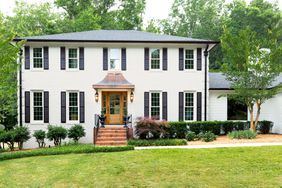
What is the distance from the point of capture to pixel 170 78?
56.9 feet

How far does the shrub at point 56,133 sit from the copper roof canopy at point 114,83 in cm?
308

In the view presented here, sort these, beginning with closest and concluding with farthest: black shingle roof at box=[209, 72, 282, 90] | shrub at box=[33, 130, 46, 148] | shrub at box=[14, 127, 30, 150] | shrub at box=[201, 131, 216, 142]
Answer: shrub at box=[201, 131, 216, 142]
shrub at box=[14, 127, 30, 150]
shrub at box=[33, 130, 46, 148]
black shingle roof at box=[209, 72, 282, 90]

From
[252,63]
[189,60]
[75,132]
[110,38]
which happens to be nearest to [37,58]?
[110,38]

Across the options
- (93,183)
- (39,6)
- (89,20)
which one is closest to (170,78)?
(93,183)

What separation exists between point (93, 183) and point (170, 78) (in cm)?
1128

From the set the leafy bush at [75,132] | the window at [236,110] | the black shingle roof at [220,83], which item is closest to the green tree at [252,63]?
the black shingle roof at [220,83]

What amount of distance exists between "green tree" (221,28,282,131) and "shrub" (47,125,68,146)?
32.6 ft

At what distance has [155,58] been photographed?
1742cm

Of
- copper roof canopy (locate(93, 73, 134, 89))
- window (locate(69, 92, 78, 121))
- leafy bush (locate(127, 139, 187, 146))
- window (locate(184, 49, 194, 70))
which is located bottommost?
leafy bush (locate(127, 139, 187, 146))

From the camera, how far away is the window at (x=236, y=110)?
732 inches

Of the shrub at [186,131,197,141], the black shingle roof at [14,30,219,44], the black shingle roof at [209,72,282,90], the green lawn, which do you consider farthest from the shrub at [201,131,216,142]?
the black shingle roof at [14,30,219,44]

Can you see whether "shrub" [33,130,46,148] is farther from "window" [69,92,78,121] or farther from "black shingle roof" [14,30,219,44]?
"black shingle roof" [14,30,219,44]

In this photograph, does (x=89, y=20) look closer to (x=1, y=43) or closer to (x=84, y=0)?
(x=84, y=0)

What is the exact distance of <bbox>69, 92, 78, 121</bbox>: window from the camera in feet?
56.0
